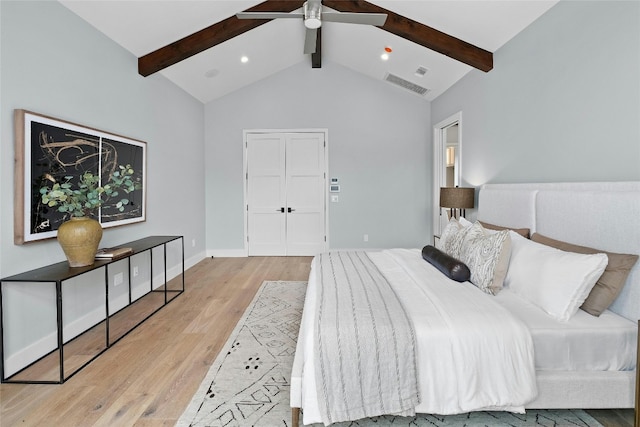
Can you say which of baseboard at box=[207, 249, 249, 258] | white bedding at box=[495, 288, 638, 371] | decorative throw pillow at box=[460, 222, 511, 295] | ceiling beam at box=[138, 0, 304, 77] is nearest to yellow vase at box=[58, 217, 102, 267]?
ceiling beam at box=[138, 0, 304, 77]

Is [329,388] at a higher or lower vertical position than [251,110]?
lower

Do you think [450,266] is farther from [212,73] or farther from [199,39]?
[212,73]

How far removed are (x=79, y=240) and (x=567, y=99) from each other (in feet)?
12.2

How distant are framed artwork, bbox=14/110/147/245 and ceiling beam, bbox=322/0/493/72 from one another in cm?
281

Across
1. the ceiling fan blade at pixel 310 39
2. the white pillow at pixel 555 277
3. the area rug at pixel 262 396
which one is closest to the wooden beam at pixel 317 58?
the ceiling fan blade at pixel 310 39

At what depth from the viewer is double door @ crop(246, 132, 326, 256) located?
19.8 ft

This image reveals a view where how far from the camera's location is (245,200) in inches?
240

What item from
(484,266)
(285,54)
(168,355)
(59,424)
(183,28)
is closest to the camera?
(59,424)

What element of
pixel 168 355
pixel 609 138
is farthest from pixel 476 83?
pixel 168 355

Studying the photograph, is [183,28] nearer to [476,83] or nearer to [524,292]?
[476,83]

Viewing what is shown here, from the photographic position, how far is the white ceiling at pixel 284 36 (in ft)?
10.2

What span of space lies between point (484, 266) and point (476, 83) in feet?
8.75

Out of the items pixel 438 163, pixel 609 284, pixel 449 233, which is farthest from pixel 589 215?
pixel 438 163

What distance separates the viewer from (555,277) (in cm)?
194
